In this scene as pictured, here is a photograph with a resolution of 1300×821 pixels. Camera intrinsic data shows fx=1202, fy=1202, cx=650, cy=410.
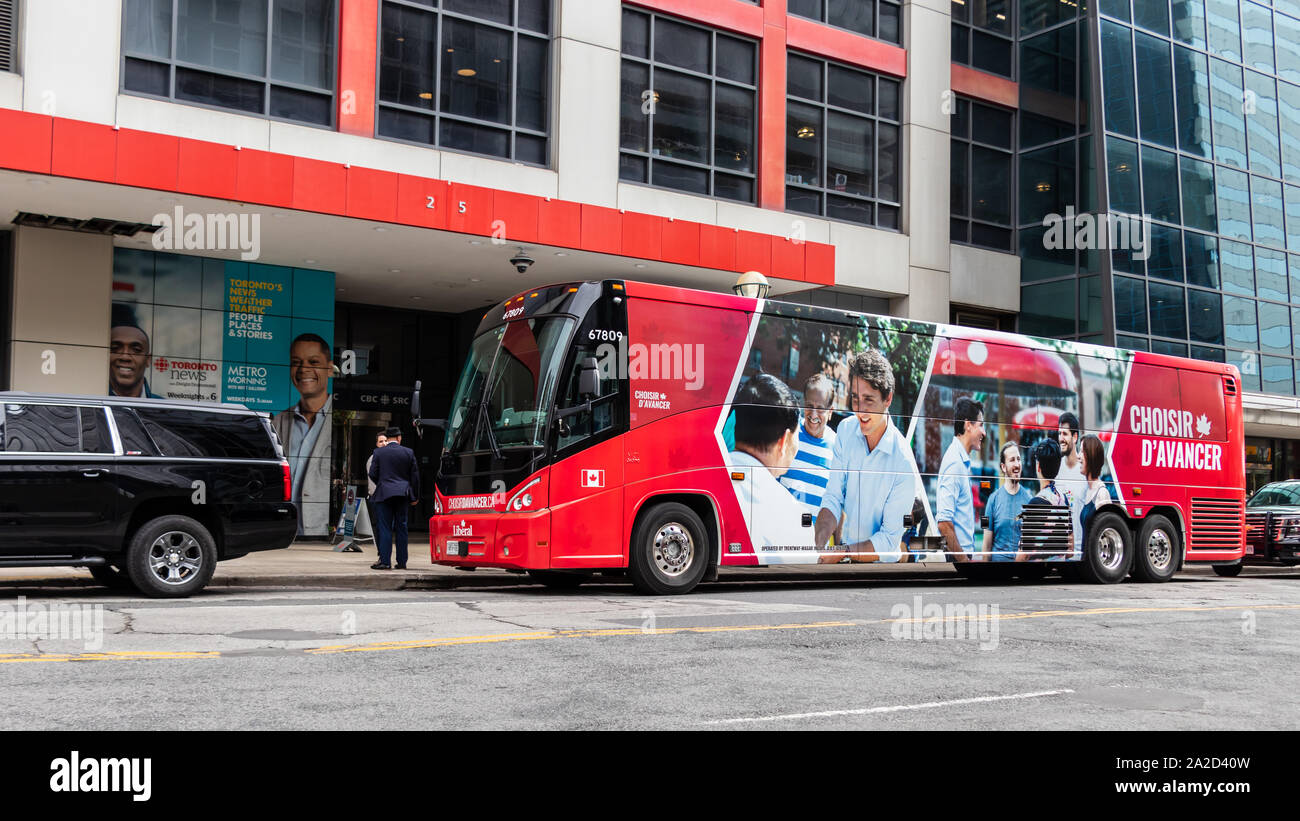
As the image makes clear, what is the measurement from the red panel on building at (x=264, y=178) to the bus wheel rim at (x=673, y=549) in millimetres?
7546

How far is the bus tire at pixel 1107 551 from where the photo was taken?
17.9 metres

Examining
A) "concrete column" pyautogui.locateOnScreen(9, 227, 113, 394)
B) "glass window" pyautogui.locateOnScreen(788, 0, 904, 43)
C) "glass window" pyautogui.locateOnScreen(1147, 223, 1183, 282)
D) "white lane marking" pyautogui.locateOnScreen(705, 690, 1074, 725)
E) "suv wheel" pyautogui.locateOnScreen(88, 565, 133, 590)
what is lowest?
"white lane marking" pyautogui.locateOnScreen(705, 690, 1074, 725)

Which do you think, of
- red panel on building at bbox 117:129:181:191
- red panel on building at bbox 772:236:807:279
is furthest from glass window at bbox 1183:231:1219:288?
red panel on building at bbox 117:129:181:191

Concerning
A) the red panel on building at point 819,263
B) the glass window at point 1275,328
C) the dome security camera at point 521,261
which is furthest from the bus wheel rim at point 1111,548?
the glass window at point 1275,328

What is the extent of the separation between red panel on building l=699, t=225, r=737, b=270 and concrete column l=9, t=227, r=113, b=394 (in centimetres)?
964

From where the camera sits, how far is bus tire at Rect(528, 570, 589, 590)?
48.1 feet

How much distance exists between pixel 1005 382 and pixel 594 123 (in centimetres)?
920

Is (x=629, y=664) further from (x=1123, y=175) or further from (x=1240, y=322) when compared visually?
(x=1240, y=322)

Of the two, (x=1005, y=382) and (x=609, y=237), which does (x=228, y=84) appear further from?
(x=1005, y=382)

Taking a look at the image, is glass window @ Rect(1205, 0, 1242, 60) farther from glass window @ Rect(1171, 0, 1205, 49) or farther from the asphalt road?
the asphalt road

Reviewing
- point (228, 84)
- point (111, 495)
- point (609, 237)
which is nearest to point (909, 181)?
point (609, 237)

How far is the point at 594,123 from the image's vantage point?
21969mm

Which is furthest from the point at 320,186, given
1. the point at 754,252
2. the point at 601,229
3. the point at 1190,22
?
the point at 1190,22

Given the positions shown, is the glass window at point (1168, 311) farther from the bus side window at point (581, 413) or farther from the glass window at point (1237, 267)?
the bus side window at point (581, 413)
